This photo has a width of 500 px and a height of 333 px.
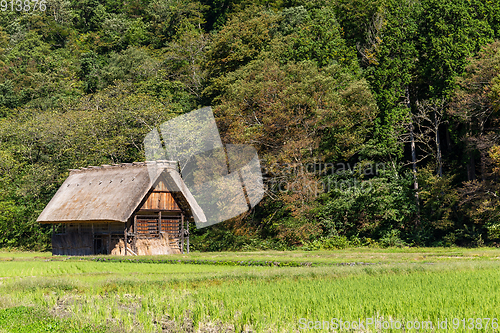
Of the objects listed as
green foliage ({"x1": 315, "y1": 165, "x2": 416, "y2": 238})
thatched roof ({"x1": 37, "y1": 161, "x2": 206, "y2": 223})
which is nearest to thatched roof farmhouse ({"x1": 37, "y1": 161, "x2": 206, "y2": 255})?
thatched roof ({"x1": 37, "y1": 161, "x2": 206, "y2": 223})

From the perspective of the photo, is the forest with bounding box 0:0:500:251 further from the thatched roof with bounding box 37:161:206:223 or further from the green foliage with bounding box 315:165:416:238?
the thatched roof with bounding box 37:161:206:223

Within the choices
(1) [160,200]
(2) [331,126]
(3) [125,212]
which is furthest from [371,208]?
(3) [125,212]

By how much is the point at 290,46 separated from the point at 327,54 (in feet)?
8.38

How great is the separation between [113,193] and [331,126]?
1320 centimetres

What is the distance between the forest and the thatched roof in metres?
4.65

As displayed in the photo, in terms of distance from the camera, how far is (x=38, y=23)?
57031 mm

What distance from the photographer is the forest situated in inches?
1061

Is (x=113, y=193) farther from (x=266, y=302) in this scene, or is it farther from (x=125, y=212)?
(x=266, y=302)

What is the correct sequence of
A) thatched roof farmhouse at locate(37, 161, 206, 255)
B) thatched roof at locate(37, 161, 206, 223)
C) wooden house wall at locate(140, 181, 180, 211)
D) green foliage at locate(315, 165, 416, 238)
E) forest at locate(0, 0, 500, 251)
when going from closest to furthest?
thatched roof at locate(37, 161, 206, 223) → thatched roof farmhouse at locate(37, 161, 206, 255) → wooden house wall at locate(140, 181, 180, 211) → forest at locate(0, 0, 500, 251) → green foliage at locate(315, 165, 416, 238)

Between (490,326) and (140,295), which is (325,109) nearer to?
(140,295)

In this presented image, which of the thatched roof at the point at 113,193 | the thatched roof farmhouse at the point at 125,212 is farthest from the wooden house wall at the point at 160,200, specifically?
the thatched roof at the point at 113,193

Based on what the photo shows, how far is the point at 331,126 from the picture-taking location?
29.9 metres

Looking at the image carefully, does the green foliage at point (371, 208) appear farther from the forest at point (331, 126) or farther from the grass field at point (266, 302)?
the grass field at point (266, 302)

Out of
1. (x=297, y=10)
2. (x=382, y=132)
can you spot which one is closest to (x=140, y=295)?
(x=382, y=132)
